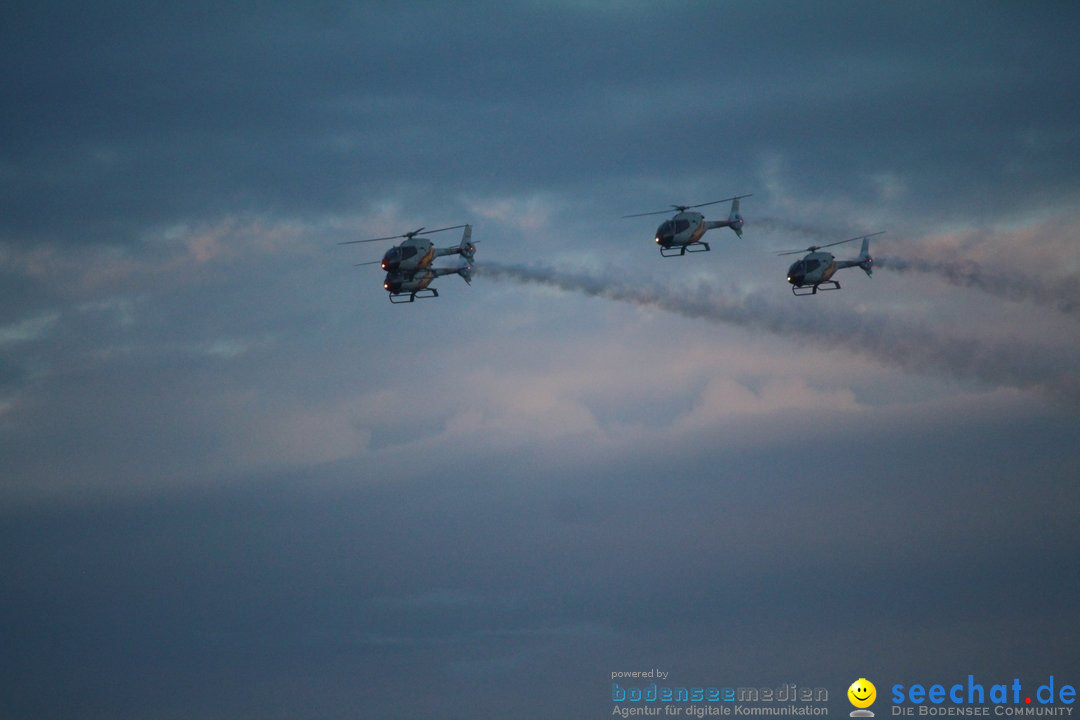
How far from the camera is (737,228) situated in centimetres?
11075

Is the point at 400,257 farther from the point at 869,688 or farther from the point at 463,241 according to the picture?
the point at 869,688

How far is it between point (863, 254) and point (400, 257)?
124ft

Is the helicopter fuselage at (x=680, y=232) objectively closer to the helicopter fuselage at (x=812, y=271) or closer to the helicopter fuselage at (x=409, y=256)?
the helicopter fuselage at (x=812, y=271)

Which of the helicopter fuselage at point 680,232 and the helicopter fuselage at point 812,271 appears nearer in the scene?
the helicopter fuselage at point 680,232

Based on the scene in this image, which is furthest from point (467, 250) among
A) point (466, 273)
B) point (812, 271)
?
point (812, 271)

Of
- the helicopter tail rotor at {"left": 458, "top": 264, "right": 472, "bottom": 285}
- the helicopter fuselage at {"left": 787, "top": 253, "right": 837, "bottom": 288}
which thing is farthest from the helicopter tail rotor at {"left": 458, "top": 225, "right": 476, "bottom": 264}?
the helicopter fuselage at {"left": 787, "top": 253, "right": 837, "bottom": 288}

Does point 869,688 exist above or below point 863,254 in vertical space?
below

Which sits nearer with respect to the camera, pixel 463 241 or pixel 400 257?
pixel 400 257

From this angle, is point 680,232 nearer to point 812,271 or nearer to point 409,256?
point 812,271

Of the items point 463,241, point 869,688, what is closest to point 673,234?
point 463,241

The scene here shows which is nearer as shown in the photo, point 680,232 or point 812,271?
point 680,232

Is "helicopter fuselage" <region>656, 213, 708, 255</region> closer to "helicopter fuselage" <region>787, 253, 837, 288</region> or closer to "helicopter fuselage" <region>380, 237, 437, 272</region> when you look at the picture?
"helicopter fuselage" <region>787, 253, 837, 288</region>

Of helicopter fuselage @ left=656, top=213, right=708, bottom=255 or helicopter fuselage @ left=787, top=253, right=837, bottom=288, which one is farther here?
helicopter fuselage @ left=787, top=253, right=837, bottom=288

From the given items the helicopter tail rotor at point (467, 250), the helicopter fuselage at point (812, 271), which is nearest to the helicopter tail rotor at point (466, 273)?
the helicopter tail rotor at point (467, 250)
